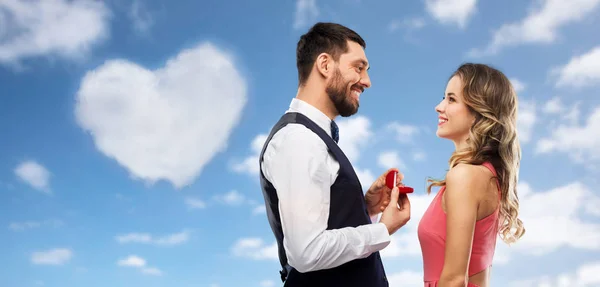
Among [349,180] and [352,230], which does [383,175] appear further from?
[352,230]

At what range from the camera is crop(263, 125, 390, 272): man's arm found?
2963 mm

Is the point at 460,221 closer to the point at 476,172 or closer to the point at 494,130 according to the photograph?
the point at 476,172

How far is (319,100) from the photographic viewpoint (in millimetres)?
3715

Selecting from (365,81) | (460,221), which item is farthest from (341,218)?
(365,81)

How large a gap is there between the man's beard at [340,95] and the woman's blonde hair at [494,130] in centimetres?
73

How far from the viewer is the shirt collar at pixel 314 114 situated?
12.0ft

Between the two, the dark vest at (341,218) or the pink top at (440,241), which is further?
the pink top at (440,241)

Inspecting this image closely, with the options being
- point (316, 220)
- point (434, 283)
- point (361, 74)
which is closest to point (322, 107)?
point (361, 74)

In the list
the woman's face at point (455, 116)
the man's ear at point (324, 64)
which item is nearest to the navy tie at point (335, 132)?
the man's ear at point (324, 64)

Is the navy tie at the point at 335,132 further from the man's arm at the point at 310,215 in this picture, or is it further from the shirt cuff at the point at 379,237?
the shirt cuff at the point at 379,237

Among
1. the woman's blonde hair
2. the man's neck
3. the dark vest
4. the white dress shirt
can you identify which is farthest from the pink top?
the man's neck

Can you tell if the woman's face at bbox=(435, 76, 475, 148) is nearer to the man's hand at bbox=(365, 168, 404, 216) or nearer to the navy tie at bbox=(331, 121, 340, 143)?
the man's hand at bbox=(365, 168, 404, 216)

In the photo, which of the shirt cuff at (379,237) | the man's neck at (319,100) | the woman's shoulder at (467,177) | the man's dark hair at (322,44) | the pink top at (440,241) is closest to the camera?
the shirt cuff at (379,237)

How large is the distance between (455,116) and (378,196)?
0.74 meters
